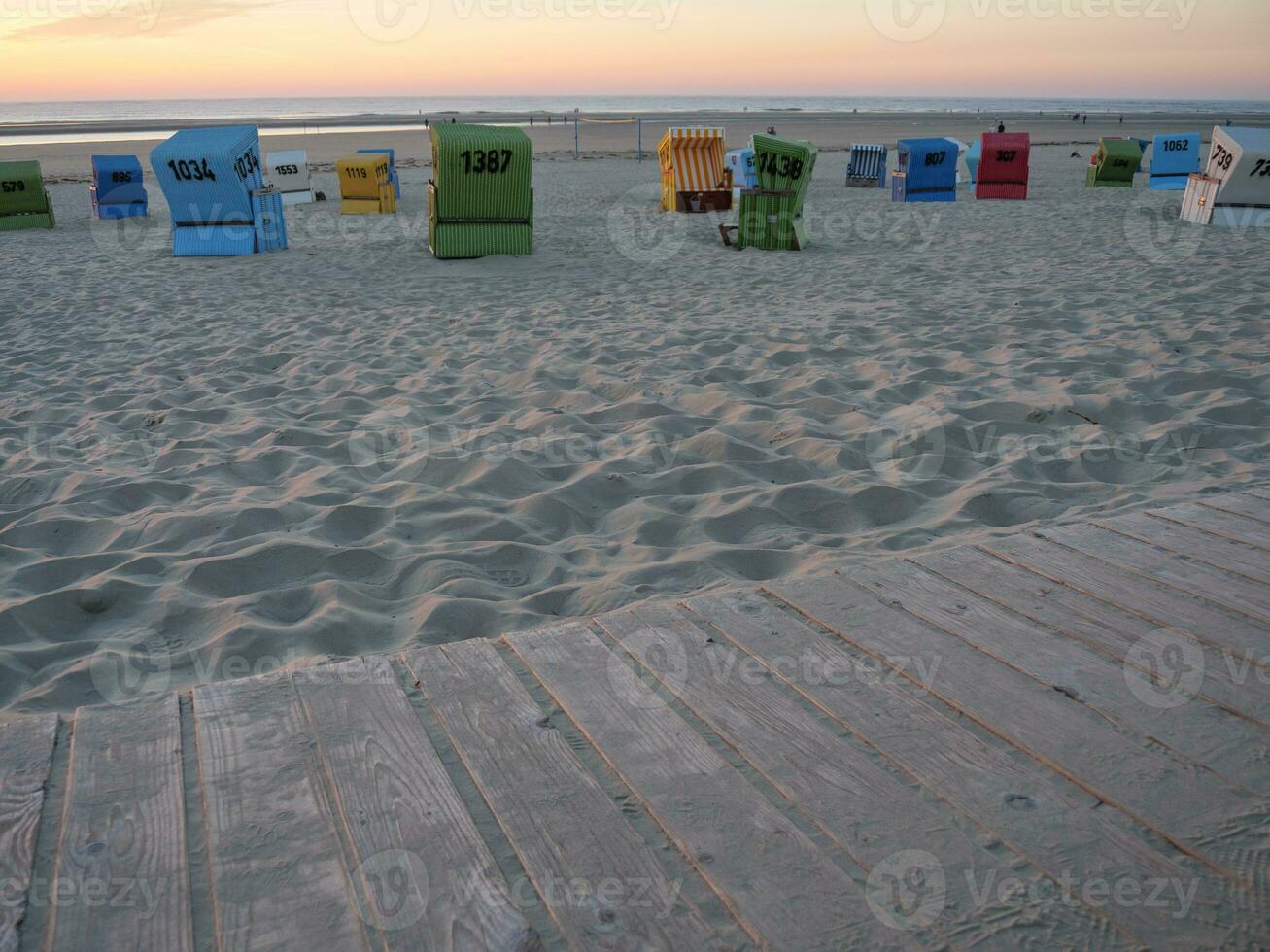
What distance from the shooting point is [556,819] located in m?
1.70

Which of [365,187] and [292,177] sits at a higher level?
[365,187]

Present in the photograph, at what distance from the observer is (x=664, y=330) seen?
21.8 ft

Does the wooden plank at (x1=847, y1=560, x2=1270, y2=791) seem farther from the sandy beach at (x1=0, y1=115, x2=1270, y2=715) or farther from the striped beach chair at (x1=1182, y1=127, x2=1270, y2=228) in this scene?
the striped beach chair at (x1=1182, y1=127, x2=1270, y2=228)

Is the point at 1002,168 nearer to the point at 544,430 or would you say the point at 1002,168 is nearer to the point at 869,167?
the point at 869,167

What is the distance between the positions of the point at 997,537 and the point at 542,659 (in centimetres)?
159

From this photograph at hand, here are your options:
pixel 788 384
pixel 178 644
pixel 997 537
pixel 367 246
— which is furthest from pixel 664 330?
pixel 367 246

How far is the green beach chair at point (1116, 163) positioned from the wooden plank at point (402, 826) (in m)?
18.4

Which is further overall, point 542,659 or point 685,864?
point 542,659

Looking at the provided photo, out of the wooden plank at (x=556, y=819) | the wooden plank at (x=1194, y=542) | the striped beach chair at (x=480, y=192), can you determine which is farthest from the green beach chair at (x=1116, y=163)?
the wooden plank at (x=556, y=819)

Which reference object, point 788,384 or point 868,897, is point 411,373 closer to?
point 788,384

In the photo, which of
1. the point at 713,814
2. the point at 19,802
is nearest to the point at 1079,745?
the point at 713,814

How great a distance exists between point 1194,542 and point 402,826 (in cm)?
250

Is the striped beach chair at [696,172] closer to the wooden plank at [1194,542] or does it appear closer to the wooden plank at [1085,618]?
the wooden plank at [1194,542]

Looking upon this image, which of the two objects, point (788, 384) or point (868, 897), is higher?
point (868, 897)
